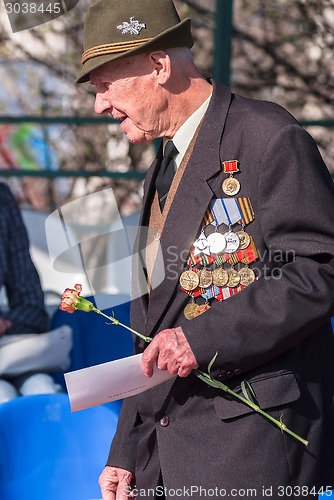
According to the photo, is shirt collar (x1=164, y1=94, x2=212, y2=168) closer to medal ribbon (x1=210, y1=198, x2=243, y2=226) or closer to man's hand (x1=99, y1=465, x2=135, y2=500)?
medal ribbon (x1=210, y1=198, x2=243, y2=226)

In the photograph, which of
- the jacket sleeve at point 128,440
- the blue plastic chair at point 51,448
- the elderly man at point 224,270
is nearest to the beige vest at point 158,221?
the elderly man at point 224,270

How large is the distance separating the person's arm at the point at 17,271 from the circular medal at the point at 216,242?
184 centimetres

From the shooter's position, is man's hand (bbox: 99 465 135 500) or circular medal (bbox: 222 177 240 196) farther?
man's hand (bbox: 99 465 135 500)

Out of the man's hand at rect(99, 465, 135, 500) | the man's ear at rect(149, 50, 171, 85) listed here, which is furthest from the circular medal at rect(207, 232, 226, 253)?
the man's hand at rect(99, 465, 135, 500)

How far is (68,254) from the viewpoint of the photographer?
2047mm

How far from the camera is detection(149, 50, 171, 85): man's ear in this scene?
1796 millimetres

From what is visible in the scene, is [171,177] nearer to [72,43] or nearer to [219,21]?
[219,21]

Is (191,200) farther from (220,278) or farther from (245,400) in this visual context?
(245,400)

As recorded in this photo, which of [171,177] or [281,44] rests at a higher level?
[171,177]

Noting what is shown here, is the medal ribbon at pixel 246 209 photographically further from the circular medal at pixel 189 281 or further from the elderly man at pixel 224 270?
the circular medal at pixel 189 281

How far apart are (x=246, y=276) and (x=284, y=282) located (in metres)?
0.12

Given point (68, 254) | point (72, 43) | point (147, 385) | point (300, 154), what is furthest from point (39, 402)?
point (72, 43)

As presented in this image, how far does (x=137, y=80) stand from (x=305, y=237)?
0.49 metres

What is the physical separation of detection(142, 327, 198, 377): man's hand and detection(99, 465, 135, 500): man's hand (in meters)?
0.46
